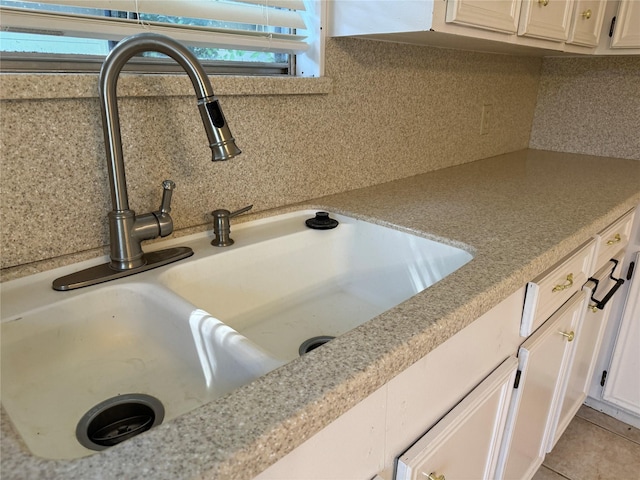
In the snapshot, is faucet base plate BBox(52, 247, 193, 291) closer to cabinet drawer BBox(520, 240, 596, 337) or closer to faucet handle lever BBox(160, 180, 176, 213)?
faucet handle lever BBox(160, 180, 176, 213)

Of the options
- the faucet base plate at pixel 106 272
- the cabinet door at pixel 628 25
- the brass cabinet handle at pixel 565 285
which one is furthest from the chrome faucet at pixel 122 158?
the cabinet door at pixel 628 25

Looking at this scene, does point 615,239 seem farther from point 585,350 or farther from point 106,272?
point 106,272

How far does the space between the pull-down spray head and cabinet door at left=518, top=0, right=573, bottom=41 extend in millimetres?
928

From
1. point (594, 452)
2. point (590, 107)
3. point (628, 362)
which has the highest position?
point (590, 107)

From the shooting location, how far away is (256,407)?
1.40 feet

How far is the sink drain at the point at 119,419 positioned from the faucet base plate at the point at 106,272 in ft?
0.66

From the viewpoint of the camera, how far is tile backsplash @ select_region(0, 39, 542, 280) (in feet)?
2.29

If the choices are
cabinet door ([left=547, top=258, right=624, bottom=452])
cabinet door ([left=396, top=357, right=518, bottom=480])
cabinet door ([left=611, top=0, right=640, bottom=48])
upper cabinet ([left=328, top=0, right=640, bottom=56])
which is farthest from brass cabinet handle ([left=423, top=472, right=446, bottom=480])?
cabinet door ([left=611, top=0, right=640, bottom=48])

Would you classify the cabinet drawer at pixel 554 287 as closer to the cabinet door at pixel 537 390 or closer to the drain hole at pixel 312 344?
the cabinet door at pixel 537 390

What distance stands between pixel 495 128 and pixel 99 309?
172 cm

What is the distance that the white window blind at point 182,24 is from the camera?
0.69m

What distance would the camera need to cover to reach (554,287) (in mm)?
909

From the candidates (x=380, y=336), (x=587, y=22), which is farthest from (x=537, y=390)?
(x=587, y=22)

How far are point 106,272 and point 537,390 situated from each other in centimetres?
96
